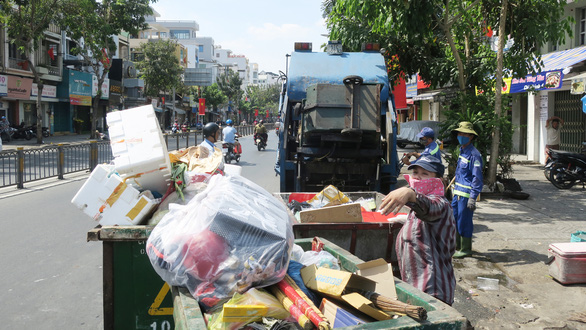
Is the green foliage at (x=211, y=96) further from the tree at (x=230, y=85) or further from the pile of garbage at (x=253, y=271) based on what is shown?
the pile of garbage at (x=253, y=271)

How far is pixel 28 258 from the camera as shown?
629cm

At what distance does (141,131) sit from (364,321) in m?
2.52

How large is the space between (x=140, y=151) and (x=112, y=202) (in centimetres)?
44

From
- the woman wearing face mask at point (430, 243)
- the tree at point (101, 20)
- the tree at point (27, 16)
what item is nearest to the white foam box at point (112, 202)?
the woman wearing face mask at point (430, 243)

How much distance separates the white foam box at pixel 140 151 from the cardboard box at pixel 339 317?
199 centimetres

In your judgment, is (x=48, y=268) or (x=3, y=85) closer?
(x=48, y=268)

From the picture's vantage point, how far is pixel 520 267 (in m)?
6.29

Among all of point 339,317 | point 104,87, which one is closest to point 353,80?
point 339,317

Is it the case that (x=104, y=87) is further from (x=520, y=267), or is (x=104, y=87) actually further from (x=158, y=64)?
(x=520, y=267)

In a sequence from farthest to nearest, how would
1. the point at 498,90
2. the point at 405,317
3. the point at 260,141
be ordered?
the point at 260,141, the point at 498,90, the point at 405,317

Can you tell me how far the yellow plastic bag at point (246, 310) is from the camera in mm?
2215

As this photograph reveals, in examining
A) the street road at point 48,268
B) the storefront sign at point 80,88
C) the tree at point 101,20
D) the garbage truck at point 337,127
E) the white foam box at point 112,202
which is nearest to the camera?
the white foam box at point 112,202

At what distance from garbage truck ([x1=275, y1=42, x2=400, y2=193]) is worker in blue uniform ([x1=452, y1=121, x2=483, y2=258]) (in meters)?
1.53

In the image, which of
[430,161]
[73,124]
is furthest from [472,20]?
[73,124]
